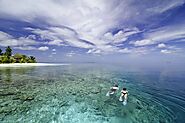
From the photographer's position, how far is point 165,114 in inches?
536

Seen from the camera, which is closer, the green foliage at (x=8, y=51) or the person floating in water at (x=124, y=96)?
the person floating in water at (x=124, y=96)

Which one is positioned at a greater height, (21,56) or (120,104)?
(21,56)

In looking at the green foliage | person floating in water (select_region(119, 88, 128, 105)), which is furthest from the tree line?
person floating in water (select_region(119, 88, 128, 105))

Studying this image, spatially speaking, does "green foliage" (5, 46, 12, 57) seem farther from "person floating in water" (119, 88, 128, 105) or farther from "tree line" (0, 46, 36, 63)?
"person floating in water" (119, 88, 128, 105)

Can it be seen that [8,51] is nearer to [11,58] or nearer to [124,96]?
[11,58]

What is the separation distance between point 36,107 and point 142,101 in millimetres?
13544

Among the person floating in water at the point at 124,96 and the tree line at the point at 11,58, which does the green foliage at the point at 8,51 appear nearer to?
the tree line at the point at 11,58

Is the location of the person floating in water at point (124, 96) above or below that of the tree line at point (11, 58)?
below

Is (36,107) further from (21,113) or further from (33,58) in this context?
(33,58)

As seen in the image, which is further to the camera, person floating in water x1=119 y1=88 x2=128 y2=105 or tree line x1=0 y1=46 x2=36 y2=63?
tree line x1=0 y1=46 x2=36 y2=63

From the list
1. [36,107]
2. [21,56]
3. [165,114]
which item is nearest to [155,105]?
[165,114]

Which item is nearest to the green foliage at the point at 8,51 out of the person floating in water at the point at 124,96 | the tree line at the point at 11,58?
the tree line at the point at 11,58

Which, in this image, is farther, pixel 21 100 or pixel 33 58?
pixel 33 58

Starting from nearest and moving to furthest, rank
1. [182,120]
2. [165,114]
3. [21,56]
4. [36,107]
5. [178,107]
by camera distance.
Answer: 1. [182,120]
2. [165,114]
3. [36,107]
4. [178,107]
5. [21,56]
